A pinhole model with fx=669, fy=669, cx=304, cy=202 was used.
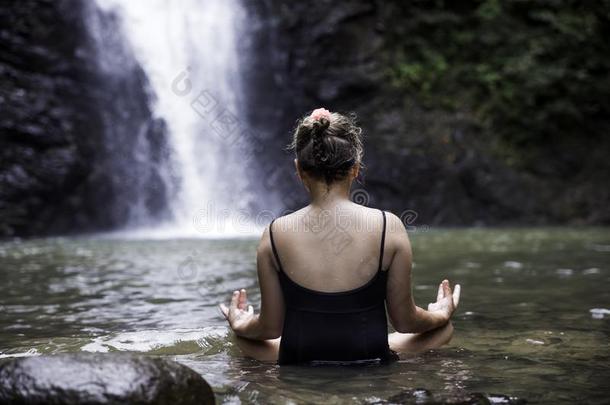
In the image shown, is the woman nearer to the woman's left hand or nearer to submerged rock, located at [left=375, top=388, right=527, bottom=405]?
the woman's left hand

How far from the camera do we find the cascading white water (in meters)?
17.9

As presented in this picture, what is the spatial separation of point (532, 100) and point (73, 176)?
12102mm

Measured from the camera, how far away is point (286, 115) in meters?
19.0

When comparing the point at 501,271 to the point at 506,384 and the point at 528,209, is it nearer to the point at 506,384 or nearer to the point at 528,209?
the point at 506,384

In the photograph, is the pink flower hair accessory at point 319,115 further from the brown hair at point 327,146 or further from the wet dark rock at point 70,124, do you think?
the wet dark rock at point 70,124

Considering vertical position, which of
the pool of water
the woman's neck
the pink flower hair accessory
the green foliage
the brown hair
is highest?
the green foliage

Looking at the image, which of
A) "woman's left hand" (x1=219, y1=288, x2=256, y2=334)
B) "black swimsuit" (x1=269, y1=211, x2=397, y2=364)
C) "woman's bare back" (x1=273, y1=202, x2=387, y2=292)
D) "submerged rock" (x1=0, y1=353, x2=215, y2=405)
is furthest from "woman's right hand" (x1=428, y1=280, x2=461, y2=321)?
"submerged rock" (x1=0, y1=353, x2=215, y2=405)

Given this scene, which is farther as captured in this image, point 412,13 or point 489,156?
point 412,13

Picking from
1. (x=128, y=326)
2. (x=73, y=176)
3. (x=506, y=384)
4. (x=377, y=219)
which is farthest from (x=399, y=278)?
(x=73, y=176)

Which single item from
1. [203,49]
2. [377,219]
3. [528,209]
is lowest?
[528,209]

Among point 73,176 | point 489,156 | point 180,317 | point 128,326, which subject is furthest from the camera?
point 489,156

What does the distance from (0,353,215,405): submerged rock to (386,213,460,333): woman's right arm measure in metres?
1.03

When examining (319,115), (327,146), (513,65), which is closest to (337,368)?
(327,146)

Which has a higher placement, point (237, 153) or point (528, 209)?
point (237, 153)
